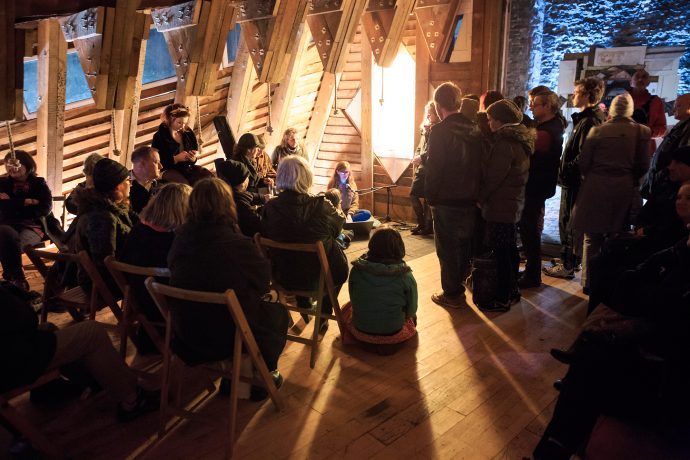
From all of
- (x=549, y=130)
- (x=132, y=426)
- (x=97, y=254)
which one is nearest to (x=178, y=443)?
(x=132, y=426)

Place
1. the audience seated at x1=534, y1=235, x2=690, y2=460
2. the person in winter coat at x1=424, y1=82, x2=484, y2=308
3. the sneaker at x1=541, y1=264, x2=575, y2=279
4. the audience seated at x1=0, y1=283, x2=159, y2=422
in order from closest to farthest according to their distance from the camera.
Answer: the audience seated at x1=534, y1=235, x2=690, y2=460
the audience seated at x1=0, y1=283, x2=159, y2=422
the person in winter coat at x1=424, y1=82, x2=484, y2=308
the sneaker at x1=541, y1=264, x2=575, y2=279

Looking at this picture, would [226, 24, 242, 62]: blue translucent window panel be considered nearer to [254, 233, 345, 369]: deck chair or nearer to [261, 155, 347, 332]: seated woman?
[261, 155, 347, 332]: seated woman

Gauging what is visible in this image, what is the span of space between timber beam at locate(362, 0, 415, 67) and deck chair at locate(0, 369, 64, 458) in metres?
4.15

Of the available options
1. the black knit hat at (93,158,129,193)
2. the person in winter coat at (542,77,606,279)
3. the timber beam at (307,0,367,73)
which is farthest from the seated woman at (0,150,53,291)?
the person in winter coat at (542,77,606,279)

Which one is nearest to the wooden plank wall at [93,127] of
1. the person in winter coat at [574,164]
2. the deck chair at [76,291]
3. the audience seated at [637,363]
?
the deck chair at [76,291]

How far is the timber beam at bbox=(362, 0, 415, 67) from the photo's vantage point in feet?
16.2

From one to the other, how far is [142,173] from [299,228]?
4.33ft

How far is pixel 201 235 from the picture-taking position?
2279mm

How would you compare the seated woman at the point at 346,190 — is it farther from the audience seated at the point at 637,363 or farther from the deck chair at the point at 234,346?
the audience seated at the point at 637,363

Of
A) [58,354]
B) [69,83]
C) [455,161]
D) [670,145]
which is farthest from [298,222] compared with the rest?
[69,83]

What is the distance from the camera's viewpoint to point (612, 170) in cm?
367

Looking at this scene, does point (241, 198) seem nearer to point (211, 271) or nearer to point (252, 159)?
point (252, 159)

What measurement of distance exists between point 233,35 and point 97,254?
166 inches

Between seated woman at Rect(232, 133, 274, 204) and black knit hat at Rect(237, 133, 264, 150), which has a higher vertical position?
black knit hat at Rect(237, 133, 264, 150)
